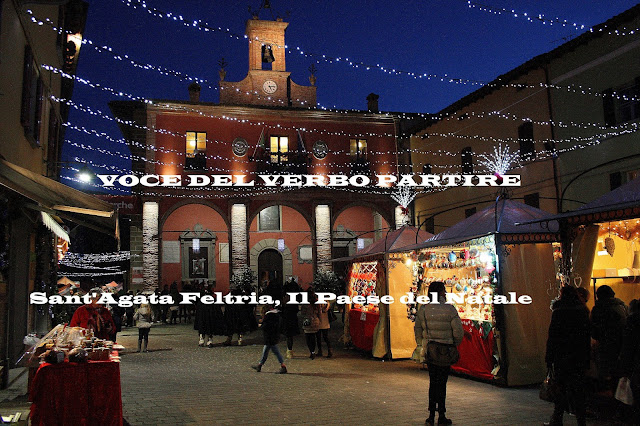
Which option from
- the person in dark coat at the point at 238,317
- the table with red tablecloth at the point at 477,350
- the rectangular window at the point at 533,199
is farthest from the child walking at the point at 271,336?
the rectangular window at the point at 533,199

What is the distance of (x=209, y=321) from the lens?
14328 millimetres

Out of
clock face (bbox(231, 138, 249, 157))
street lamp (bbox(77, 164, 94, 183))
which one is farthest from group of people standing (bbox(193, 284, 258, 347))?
clock face (bbox(231, 138, 249, 157))

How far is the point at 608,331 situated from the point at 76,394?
6119 millimetres

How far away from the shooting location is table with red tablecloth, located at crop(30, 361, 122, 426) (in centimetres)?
509

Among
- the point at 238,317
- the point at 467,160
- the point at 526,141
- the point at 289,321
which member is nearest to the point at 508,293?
the point at 289,321

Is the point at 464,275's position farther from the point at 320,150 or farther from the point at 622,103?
the point at 320,150

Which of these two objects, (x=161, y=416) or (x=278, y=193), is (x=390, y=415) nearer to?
(x=161, y=416)

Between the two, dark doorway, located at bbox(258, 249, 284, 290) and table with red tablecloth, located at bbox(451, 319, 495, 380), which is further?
dark doorway, located at bbox(258, 249, 284, 290)

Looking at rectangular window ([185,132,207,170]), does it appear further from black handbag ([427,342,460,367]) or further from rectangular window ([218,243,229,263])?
black handbag ([427,342,460,367])

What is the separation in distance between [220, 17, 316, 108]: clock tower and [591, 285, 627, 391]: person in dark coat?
2246cm

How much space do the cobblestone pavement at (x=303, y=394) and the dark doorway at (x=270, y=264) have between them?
1549 centimetres

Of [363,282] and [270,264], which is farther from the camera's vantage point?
[270,264]

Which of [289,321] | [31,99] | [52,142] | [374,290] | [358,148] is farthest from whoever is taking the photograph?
[358,148]

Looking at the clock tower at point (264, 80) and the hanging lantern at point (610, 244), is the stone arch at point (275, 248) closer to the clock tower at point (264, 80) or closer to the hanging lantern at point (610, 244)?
the clock tower at point (264, 80)
